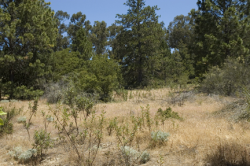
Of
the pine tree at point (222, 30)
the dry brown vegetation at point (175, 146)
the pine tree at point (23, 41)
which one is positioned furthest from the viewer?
the pine tree at point (222, 30)

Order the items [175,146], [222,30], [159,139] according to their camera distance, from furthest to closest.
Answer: [222,30] → [159,139] → [175,146]

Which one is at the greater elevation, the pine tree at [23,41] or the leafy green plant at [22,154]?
the pine tree at [23,41]

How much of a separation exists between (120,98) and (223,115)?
8.82m

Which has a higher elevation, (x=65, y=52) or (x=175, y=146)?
(x=65, y=52)

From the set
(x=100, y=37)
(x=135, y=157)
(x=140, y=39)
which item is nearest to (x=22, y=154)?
(x=135, y=157)

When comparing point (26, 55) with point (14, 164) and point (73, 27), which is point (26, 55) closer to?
point (14, 164)

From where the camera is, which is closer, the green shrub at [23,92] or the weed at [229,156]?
the weed at [229,156]

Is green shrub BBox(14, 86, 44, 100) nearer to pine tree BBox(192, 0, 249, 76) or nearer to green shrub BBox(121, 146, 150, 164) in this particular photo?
green shrub BBox(121, 146, 150, 164)

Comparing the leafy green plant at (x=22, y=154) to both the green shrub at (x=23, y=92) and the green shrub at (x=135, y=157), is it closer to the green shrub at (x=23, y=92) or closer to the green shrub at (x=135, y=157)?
the green shrub at (x=135, y=157)

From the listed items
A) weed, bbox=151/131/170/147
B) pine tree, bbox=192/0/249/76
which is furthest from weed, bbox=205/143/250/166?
pine tree, bbox=192/0/249/76

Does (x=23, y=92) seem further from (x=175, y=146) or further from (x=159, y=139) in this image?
(x=175, y=146)

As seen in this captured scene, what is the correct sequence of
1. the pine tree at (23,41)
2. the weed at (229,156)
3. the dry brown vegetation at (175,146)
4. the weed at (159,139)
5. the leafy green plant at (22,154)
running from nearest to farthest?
the weed at (229,156), the dry brown vegetation at (175,146), the leafy green plant at (22,154), the weed at (159,139), the pine tree at (23,41)

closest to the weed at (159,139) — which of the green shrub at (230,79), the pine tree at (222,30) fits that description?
the green shrub at (230,79)

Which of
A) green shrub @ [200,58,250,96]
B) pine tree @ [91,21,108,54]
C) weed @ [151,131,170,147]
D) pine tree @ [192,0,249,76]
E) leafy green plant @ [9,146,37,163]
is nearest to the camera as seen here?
leafy green plant @ [9,146,37,163]
